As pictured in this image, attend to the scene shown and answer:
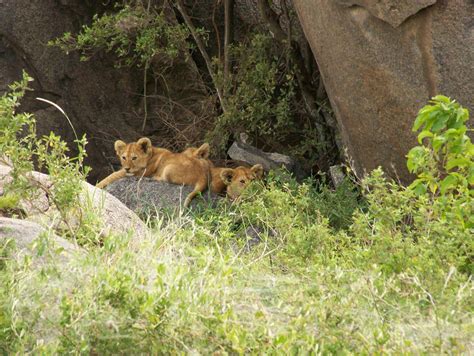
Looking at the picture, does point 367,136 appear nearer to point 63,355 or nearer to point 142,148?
point 142,148

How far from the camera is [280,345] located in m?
5.22

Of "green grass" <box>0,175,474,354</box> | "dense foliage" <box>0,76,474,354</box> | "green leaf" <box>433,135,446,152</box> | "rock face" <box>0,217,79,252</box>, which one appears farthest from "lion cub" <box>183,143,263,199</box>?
"green grass" <box>0,175,474,354</box>

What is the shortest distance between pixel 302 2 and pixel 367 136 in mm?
1292

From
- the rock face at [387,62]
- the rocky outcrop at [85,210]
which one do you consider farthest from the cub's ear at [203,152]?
the rocky outcrop at [85,210]

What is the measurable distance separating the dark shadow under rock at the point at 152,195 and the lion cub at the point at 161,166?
9cm

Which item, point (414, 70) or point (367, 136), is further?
point (367, 136)

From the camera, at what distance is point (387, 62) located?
9.29 meters

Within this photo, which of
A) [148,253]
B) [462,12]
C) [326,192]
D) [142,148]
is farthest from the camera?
[142,148]

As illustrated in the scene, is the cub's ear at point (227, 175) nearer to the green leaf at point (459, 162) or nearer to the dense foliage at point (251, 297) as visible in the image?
the dense foliage at point (251, 297)

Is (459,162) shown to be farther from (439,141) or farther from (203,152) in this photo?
(203,152)

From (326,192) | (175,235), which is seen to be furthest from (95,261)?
(326,192)

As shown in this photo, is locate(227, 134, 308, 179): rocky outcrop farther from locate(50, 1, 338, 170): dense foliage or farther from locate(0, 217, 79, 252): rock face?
locate(0, 217, 79, 252): rock face

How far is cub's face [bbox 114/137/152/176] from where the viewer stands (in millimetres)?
11961

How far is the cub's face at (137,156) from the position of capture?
471 inches
